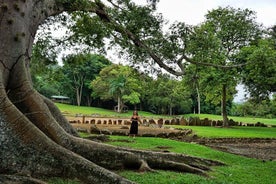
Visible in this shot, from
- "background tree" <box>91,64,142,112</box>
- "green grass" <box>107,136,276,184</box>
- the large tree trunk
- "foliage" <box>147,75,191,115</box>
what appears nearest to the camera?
the large tree trunk

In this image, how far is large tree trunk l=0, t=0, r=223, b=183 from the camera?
638cm

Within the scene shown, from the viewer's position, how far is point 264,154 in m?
15.3

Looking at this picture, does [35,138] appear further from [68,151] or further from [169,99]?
[169,99]

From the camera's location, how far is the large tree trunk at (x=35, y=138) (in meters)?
6.38

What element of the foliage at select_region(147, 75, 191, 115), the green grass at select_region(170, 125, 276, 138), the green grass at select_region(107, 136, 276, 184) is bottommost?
the green grass at select_region(107, 136, 276, 184)

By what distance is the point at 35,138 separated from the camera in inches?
261

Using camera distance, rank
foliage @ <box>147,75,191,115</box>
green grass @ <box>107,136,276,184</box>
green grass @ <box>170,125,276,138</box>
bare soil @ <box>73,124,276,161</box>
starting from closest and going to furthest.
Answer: green grass @ <box>107,136,276,184</box> → bare soil @ <box>73,124,276,161</box> → green grass @ <box>170,125,276,138</box> → foliage @ <box>147,75,191,115</box>

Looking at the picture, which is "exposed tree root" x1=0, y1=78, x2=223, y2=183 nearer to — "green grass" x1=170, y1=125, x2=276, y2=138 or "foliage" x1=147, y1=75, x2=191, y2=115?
"green grass" x1=170, y1=125, x2=276, y2=138

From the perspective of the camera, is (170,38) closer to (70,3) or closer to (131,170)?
(70,3)

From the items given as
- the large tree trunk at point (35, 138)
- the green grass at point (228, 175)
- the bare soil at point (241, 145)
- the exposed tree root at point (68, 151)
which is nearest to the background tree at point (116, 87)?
the bare soil at point (241, 145)

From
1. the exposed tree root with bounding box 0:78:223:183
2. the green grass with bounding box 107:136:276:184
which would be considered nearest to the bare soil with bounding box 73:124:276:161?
the green grass with bounding box 107:136:276:184

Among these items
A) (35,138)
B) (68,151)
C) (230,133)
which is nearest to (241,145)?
(230,133)

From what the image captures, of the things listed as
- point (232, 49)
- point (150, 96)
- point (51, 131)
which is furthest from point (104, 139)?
point (150, 96)

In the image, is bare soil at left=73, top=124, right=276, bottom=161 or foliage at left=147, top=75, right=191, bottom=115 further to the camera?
foliage at left=147, top=75, right=191, bottom=115
